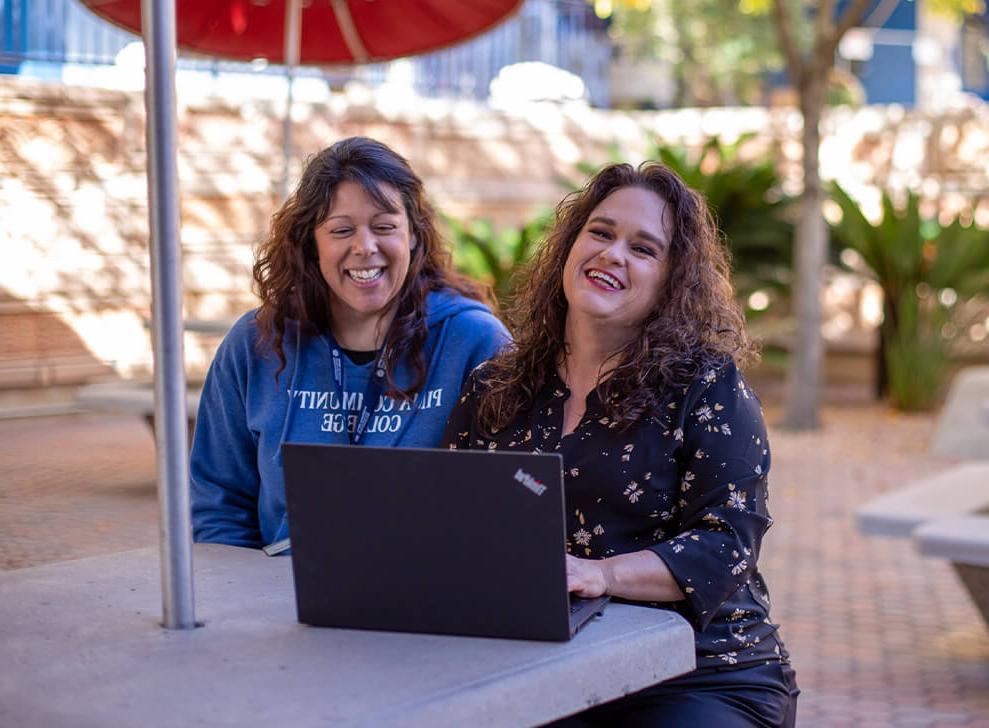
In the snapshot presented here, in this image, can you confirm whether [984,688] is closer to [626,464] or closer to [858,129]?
[626,464]

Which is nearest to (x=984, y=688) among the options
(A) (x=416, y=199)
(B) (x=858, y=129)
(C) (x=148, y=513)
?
(A) (x=416, y=199)

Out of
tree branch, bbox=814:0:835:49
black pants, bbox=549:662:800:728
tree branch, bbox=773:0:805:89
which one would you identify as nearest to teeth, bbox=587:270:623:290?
black pants, bbox=549:662:800:728

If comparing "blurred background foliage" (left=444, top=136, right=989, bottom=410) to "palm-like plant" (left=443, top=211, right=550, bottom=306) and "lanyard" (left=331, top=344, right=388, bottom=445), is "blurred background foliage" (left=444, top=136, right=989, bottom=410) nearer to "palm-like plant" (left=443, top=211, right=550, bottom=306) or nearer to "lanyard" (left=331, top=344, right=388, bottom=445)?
"palm-like plant" (left=443, top=211, right=550, bottom=306)

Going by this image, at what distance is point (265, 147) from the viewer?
251 inches

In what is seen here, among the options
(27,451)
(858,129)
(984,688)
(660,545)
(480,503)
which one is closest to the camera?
(480,503)

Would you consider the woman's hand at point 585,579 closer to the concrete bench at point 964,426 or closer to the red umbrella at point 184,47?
the red umbrella at point 184,47

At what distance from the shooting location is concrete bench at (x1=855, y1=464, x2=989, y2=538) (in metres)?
5.02

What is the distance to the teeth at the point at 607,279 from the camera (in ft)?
8.45

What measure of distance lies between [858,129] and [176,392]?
40.7ft

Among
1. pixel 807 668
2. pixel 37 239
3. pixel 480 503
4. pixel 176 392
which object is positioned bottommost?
pixel 807 668

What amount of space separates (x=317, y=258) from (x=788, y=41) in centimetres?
834

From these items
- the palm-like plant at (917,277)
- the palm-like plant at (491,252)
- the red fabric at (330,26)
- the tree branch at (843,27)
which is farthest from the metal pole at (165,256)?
the palm-like plant at (917,277)

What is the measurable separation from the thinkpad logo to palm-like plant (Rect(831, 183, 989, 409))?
10.4m

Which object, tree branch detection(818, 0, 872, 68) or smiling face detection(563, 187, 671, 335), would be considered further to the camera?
tree branch detection(818, 0, 872, 68)
